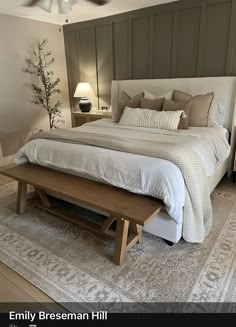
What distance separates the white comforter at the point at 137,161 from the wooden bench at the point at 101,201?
70 mm

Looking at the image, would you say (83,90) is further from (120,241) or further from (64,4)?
(120,241)

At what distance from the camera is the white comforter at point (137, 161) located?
171 cm

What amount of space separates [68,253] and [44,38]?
398 cm

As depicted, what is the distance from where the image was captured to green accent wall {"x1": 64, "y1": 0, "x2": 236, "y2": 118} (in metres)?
3.10

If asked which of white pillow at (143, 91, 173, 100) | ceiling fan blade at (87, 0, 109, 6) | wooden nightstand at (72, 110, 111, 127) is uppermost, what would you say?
ceiling fan blade at (87, 0, 109, 6)

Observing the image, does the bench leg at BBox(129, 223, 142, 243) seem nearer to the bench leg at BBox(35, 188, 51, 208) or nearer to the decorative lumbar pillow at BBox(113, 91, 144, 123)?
the bench leg at BBox(35, 188, 51, 208)

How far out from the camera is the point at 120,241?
1.74 meters

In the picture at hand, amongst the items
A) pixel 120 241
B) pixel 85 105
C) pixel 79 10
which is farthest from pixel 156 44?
pixel 120 241

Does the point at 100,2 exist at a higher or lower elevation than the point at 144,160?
higher

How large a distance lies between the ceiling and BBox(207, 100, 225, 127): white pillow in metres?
1.65

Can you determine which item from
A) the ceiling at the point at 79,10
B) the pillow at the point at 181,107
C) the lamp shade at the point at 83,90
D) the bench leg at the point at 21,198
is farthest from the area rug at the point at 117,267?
the ceiling at the point at 79,10

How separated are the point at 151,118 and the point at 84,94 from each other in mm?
1951

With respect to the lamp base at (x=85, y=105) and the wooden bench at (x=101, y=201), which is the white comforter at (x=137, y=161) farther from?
the lamp base at (x=85, y=105)

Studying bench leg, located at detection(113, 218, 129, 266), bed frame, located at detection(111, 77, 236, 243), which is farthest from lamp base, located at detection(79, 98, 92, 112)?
bench leg, located at detection(113, 218, 129, 266)
